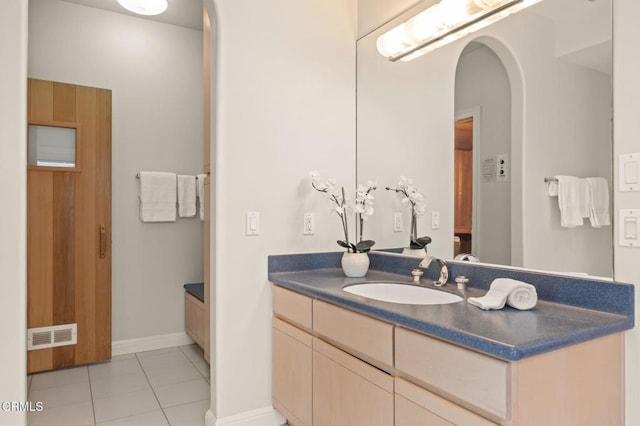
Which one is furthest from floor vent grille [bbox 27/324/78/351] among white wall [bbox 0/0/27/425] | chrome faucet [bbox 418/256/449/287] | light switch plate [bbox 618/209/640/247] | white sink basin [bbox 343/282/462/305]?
light switch plate [bbox 618/209/640/247]

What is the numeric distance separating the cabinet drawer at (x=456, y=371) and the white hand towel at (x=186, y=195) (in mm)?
2620

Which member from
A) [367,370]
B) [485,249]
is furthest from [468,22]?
[367,370]

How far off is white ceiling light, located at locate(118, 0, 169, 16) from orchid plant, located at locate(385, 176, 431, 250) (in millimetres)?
2208

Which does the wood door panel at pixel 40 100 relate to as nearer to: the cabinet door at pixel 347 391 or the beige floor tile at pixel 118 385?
the beige floor tile at pixel 118 385

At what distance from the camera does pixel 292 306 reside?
1.98 m

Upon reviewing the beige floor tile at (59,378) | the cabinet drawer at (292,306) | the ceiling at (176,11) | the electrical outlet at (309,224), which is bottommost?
the beige floor tile at (59,378)

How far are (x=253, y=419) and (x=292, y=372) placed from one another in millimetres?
393

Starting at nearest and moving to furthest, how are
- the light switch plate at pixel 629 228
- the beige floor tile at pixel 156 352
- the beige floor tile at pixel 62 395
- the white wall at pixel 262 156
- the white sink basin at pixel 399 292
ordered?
the light switch plate at pixel 629 228
the white sink basin at pixel 399 292
the white wall at pixel 262 156
the beige floor tile at pixel 62 395
the beige floor tile at pixel 156 352

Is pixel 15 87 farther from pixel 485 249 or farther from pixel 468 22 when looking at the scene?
pixel 485 249

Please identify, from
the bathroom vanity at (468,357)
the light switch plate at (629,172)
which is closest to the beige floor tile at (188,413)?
the bathroom vanity at (468,357)

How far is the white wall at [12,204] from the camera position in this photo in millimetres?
1641

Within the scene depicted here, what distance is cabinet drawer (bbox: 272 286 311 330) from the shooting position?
187cm

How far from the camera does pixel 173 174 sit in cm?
344

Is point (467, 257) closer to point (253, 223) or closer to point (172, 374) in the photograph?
point (253, 223)
